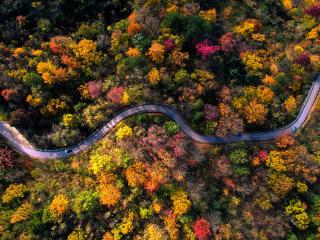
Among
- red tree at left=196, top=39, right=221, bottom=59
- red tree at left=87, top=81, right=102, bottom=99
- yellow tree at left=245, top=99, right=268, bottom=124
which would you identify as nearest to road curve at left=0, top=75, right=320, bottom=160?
yellow tree at left=245, top=99, right=268, bottom=124

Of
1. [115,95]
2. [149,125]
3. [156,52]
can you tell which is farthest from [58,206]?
[156,52]

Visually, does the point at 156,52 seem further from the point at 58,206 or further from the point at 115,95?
the point at 58,206

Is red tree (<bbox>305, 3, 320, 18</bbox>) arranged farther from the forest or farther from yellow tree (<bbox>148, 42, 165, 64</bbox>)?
Result: yellow tree (<bbox>148, 42, 165, 64</bbox>)

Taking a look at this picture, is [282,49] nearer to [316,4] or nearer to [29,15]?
[316,4]

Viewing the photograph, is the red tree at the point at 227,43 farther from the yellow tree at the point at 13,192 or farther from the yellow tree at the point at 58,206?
the yellow tree at the point at 13,192

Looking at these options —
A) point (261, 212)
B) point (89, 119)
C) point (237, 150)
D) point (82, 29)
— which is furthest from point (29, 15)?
point (261, 212)

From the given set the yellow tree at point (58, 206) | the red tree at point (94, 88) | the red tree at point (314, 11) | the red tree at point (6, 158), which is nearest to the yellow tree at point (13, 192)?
the red tree at point (6, 158)

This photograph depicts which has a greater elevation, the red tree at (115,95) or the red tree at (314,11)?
the red tree at (314,11)

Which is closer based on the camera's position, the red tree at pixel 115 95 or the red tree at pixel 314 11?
the red tree at pixel 115 95

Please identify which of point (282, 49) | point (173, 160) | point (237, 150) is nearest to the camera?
point (173, 160)
